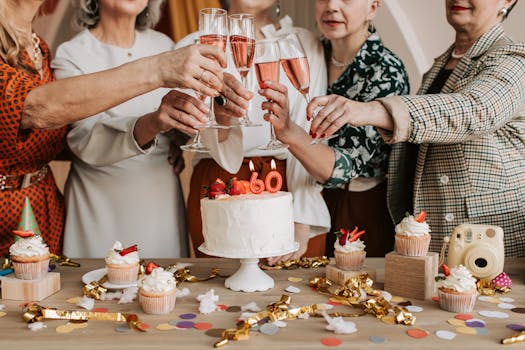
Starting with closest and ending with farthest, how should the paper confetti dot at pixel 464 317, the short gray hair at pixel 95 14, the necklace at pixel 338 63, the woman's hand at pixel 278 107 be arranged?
the paper confetti dot at pixel 464 317 → the woman's hand at pixel 278 107 → the necklace at pixel 338 63 → the short gray hair at pixel 95 14

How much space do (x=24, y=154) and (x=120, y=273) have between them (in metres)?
0.71

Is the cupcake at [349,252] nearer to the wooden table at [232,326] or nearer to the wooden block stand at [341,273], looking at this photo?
the wooden block stand at [341,273]

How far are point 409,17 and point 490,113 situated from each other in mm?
2226

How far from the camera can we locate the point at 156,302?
4.38ft

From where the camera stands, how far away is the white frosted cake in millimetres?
1494

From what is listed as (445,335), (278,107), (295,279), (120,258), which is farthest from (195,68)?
(445,335)

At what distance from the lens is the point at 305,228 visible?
2117mm

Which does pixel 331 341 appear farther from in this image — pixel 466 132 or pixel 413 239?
pixel 466 132

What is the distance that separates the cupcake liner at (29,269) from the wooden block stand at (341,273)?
72cm

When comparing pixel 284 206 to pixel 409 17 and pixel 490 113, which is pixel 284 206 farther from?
pixel 409 17

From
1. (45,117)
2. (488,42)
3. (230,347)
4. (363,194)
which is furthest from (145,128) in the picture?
(488,42)

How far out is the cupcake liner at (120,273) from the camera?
1505 mm

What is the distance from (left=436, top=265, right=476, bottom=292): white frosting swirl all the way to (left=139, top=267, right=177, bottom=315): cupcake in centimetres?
62

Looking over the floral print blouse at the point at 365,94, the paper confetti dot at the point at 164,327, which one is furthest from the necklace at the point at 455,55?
the paper confetti dot at the point at 164,327
